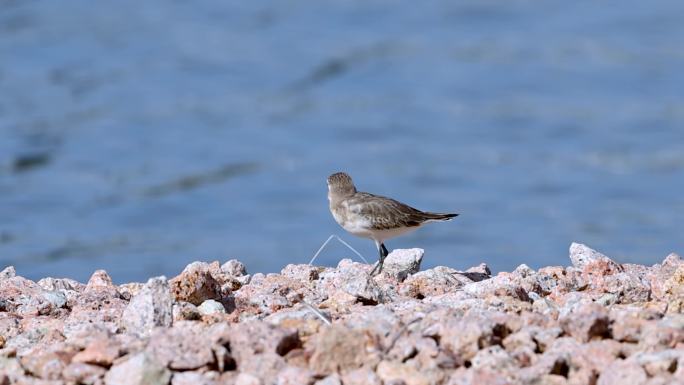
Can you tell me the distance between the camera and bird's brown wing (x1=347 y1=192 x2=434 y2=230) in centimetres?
807

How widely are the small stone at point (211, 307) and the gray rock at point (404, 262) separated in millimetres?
1255

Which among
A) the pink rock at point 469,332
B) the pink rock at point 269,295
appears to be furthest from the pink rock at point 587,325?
the pink rock at point 269,295

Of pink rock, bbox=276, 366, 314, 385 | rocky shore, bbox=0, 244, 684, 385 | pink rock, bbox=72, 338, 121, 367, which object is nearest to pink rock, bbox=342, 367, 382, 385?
rocky shore, bbox=0, 244, 684, 385

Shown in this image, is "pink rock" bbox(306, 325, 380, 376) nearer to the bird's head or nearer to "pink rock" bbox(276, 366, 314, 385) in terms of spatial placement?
"pink rock" bbox(276, 366, 314, 385)

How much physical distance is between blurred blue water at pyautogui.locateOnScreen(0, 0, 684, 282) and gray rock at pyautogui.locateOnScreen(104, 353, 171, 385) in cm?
880

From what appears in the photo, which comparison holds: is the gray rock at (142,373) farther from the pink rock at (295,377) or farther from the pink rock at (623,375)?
the pink rock at (623,375)

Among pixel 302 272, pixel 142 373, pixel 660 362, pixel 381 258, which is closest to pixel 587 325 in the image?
pixel 660 362

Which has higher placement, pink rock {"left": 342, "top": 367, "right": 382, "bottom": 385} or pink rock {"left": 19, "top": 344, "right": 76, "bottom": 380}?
pink rock {"left": 19, "top": 344, "right": 76, "bottom": 380}

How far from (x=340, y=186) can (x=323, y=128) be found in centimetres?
1132

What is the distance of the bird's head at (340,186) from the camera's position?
841 centimetres

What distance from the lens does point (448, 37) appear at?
77.5 ft

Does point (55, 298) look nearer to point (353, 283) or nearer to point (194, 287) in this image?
point (194, 287)

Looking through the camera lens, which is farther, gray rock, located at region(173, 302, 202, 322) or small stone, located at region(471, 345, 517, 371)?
gray rock, located at region(173, 302, 202, 322)

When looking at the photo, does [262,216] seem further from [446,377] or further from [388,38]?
[446,377]
